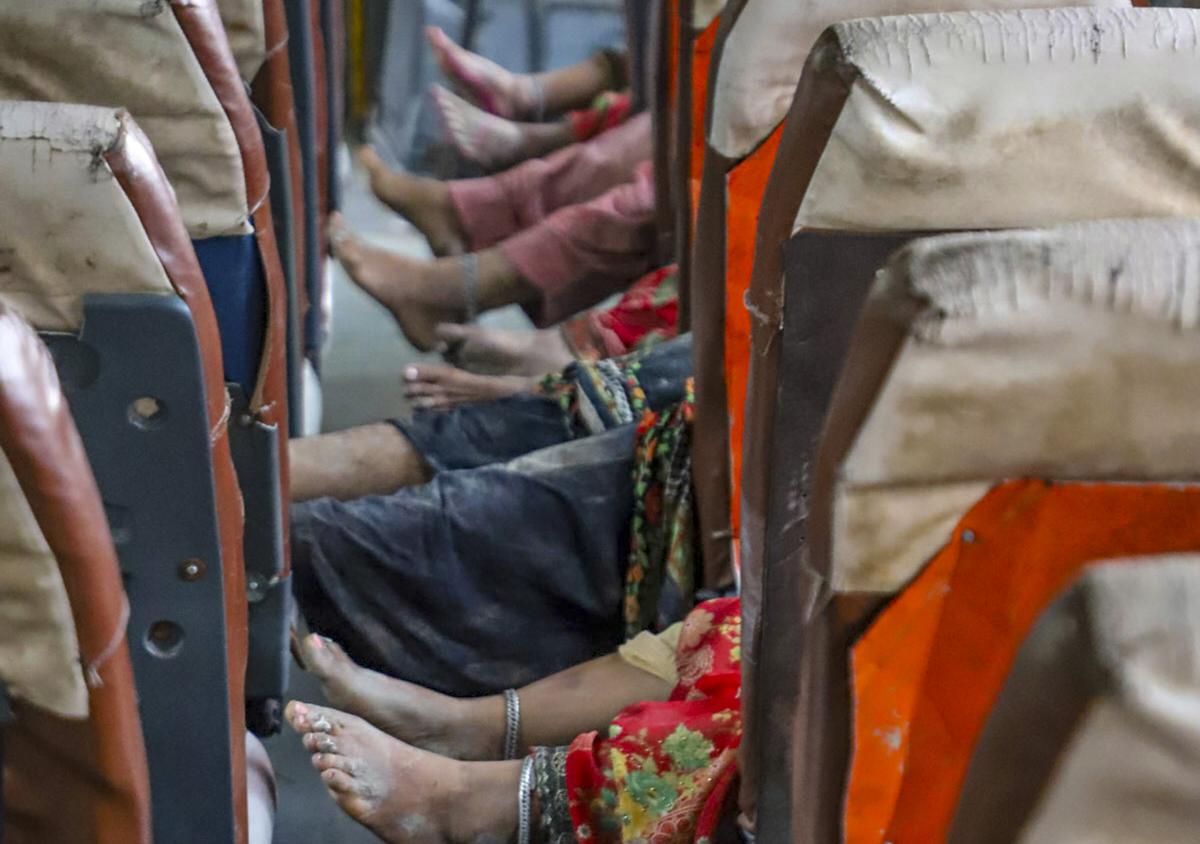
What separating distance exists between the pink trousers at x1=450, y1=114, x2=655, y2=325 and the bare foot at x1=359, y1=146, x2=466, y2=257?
31mm

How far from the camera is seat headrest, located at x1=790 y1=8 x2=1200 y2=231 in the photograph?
2.06ft

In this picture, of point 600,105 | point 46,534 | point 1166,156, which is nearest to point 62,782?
point 46,534

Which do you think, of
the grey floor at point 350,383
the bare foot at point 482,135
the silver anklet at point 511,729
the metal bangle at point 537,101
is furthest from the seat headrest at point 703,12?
the metal bangle at point 537,101

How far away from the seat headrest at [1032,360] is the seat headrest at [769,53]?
414 mm

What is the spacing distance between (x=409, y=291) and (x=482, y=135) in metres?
0.73

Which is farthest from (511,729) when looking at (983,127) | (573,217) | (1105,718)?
(573,217)

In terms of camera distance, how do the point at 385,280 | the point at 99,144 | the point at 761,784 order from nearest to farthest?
the point at 99,144 < the point at 761,784 < the point at 385,280

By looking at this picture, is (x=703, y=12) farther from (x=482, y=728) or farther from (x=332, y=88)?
(x=332, y=88)

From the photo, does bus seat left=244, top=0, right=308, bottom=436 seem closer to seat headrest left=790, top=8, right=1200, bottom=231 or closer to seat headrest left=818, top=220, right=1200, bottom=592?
seat headrest left=790, top=8, right=1200, bottom=231

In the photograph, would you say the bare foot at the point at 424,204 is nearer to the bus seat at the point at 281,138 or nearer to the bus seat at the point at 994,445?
the bus seat at the point at 281,138

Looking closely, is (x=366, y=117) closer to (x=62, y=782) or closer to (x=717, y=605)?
(x=717, y=605)

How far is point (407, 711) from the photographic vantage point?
49.8 inches

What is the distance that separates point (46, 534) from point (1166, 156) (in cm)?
51

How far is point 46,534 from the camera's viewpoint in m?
0.47
